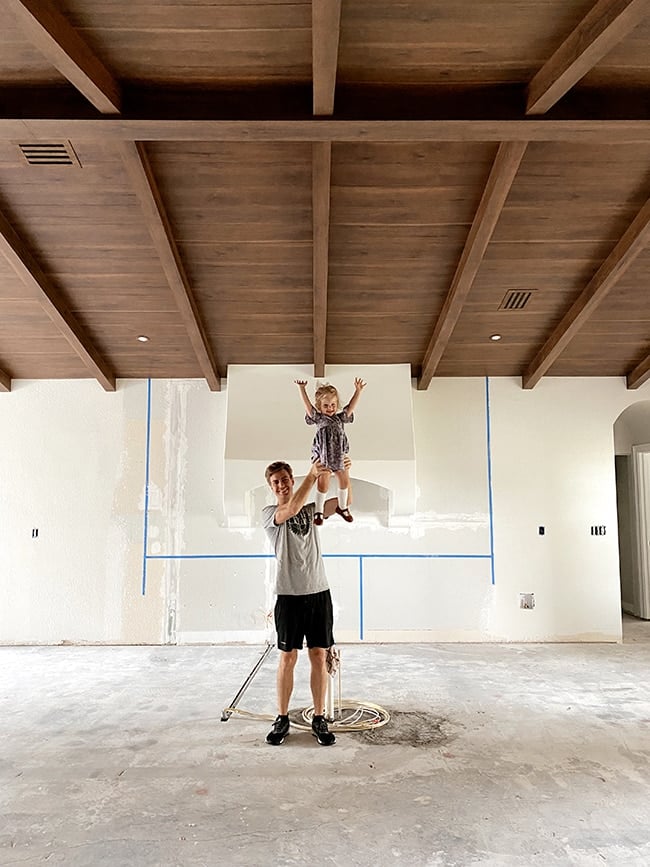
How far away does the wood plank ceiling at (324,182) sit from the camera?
3678 millimetres

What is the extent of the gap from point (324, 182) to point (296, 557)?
2436mm

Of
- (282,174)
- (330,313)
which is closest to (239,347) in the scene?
(330,313)

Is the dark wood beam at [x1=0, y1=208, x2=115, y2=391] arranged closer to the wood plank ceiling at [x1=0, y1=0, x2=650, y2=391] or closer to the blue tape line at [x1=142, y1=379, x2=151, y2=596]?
the wood plank ceiling at [x1=0, y1=0, x2=650, y2=391]

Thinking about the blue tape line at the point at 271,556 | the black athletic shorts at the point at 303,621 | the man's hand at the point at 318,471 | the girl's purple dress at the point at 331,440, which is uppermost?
the girl's purple dress at the point at 331,440

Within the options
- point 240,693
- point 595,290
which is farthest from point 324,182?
point 240,693

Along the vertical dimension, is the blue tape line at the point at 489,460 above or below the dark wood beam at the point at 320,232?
below

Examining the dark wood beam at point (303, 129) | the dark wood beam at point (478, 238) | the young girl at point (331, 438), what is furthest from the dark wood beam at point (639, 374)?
the young girl at point (331, 438)

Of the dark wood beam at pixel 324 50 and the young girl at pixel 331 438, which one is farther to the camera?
the young girl at pixel 331 438

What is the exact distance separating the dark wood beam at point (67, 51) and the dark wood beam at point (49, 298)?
5.65 feet

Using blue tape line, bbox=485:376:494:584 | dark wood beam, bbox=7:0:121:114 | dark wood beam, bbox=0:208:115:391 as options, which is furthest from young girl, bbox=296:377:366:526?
blue tape line, bbox=485:376:494:584

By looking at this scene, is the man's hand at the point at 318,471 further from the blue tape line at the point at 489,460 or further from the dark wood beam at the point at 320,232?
the blue tape line at the point at 489,460

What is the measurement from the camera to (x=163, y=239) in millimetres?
5223

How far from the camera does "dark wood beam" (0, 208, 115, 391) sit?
5344mm

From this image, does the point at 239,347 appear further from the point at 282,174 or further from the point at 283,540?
the point at 283,540
